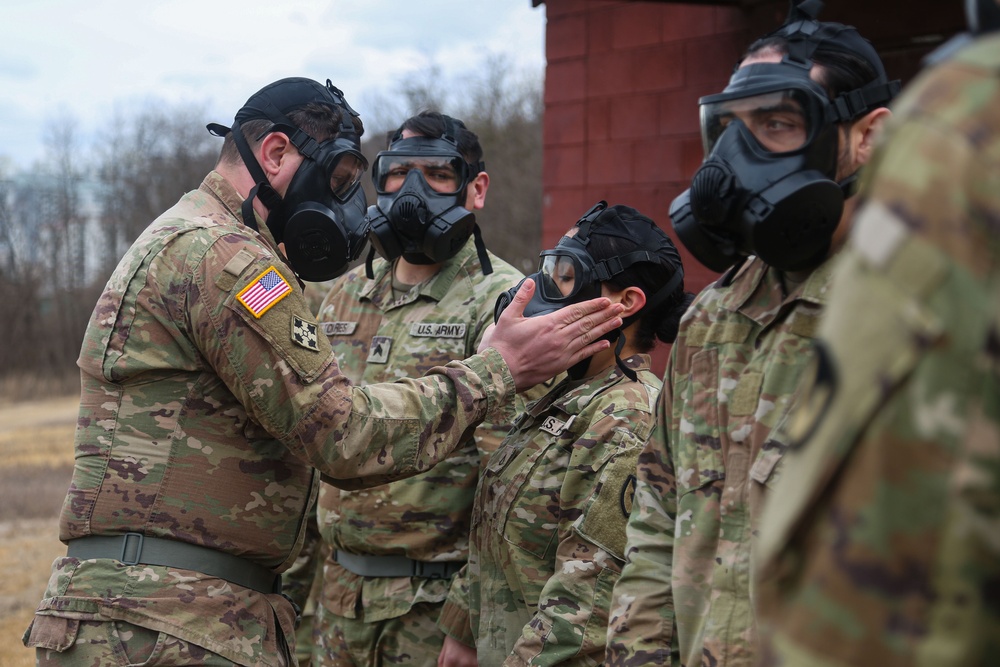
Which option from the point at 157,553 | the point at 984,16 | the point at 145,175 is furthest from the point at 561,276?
the point at 145,175

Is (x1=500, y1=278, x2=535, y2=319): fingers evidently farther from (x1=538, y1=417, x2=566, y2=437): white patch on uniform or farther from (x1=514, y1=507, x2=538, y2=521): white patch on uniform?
(x1=514, y1=507, x2=538, y2=521): white patch on uniform

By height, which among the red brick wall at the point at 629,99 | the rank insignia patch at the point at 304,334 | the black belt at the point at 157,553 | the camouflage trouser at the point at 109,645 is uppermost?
the red brick wall at the point at 629,99

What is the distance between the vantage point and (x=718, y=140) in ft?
6.55

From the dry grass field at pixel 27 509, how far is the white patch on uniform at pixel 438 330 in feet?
11.9

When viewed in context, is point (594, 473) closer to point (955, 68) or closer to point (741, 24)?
point (955, 68)

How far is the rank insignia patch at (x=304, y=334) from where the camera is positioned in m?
2.63

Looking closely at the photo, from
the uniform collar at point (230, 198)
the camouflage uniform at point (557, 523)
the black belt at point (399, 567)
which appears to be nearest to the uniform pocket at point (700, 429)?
the camouflage uniform at point (557, 523)

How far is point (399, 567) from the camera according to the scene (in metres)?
3.46

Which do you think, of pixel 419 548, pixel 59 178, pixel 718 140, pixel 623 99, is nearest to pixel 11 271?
pixel 59 178

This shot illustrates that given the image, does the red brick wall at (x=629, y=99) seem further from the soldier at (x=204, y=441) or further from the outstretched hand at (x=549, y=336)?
the soldier at (x=204, y=441)

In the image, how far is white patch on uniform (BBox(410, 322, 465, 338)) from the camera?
3600 millimetres

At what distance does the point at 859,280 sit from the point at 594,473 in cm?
180

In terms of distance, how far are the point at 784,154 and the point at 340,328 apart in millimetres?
2349

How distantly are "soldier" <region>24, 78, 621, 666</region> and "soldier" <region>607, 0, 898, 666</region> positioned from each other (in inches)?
33.0
